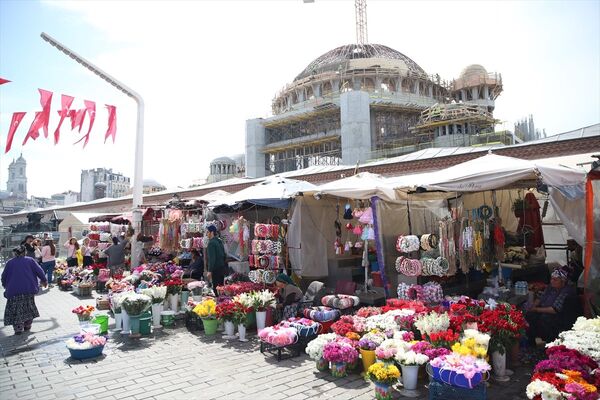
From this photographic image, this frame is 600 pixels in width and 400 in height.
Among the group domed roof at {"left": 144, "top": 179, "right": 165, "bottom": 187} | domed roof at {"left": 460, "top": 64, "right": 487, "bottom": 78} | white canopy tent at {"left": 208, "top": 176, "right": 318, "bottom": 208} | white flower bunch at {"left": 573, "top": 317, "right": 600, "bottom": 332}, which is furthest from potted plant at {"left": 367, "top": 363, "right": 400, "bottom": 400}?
domed roof at {"left": 144, "top": 179, "right": 165, "bottom": 187}

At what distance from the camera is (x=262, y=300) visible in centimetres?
721

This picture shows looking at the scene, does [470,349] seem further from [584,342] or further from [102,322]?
[102,322]

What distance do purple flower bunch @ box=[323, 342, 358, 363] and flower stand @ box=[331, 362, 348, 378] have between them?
0.07 meters

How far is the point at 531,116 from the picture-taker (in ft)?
144

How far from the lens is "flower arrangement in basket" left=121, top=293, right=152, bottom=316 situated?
283 inches

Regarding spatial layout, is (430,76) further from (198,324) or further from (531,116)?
(198,324)

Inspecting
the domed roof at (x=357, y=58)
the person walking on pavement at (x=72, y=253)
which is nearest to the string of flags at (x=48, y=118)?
the person walking on pavement at (x=72, y=253)

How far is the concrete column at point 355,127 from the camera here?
34781 millimetres

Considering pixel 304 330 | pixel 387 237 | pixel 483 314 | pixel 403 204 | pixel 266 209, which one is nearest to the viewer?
pixel 483 314

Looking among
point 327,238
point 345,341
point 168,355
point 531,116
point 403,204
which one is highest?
point 531,116

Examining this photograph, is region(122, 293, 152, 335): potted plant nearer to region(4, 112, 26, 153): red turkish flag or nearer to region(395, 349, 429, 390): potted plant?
region(395, 349, 429, 390): potted plant

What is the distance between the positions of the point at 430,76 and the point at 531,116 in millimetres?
12541

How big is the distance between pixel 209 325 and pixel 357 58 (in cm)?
4186

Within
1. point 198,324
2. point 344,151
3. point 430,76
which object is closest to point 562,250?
point 198,324
